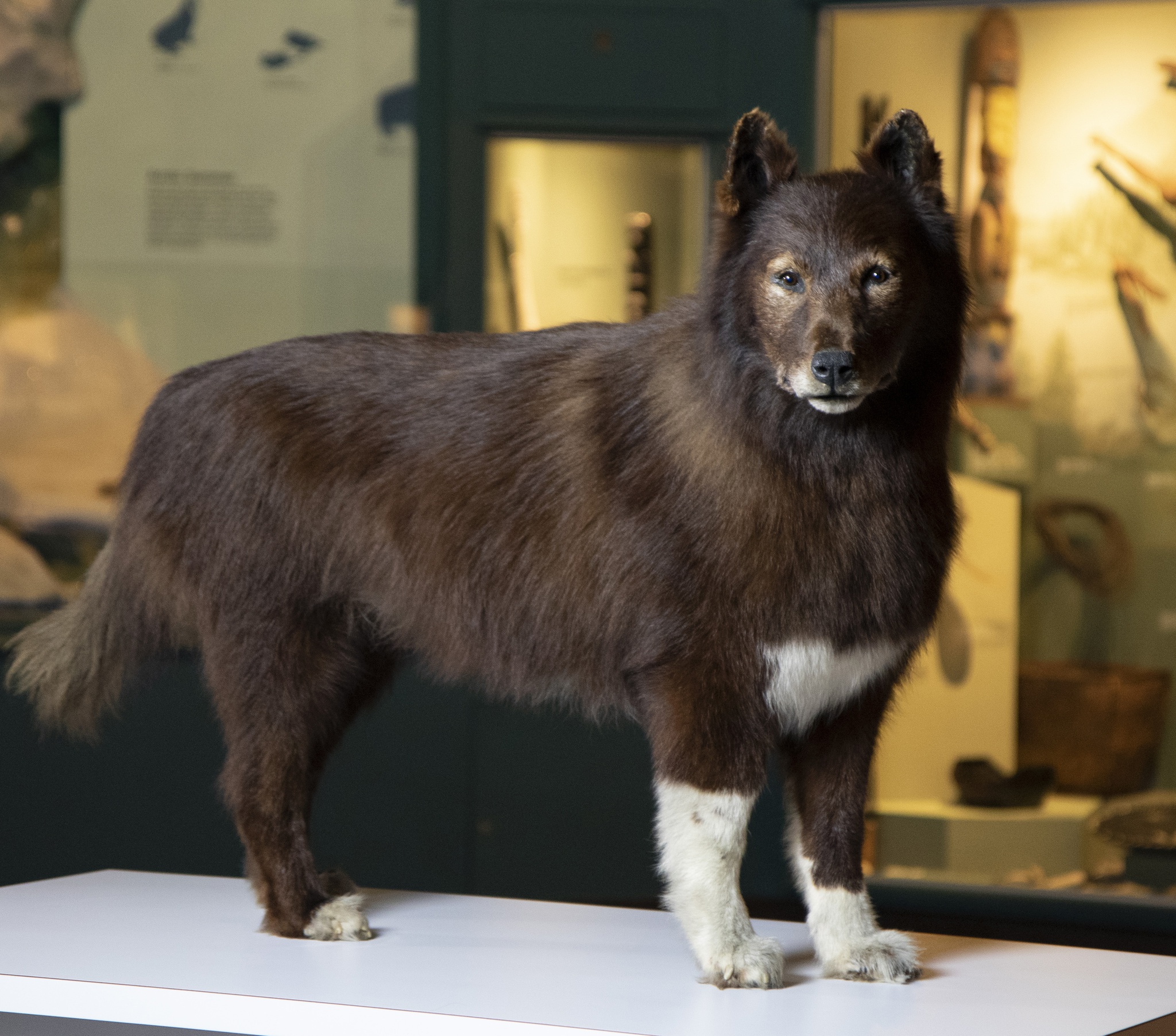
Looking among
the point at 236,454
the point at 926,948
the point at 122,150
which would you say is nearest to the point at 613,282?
the point at 122,150

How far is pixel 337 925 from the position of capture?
2863 mm

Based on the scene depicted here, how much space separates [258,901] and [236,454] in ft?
2.70

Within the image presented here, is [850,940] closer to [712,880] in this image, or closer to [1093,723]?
[712,880]

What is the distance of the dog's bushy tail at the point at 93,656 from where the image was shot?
10.0 feet

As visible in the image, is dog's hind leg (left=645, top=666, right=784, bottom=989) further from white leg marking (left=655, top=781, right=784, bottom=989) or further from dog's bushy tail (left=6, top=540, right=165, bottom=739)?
dog's bushy tail (left=6, top=540, right=165, bottom=739)

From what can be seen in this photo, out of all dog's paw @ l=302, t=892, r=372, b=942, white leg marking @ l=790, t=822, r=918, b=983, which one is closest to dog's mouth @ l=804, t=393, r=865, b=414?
white leg marking @ l=790, t=822, r=918, b=983

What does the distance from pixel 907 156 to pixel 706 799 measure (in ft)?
3.43

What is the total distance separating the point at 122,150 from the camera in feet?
16.8

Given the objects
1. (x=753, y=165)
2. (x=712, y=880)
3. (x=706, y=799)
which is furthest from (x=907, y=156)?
(x=712, y=880)

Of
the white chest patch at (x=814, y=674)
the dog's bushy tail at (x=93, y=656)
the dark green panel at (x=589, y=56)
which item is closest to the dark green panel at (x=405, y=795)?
the dark green panel at (x=589, y=56)

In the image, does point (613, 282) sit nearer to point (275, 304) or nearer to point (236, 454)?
point (275, 304)

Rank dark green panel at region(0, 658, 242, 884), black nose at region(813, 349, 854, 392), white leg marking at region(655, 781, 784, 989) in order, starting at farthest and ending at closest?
dark green panel at region(0, 658, 242, 884) → white leg marking at region(655, 781, 784, 989) → black nose at region(813, 349, 854, 392)

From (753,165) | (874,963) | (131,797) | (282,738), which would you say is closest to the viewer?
(753,165)

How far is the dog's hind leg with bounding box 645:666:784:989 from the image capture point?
249 centimetres
